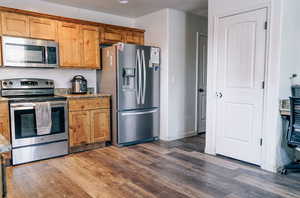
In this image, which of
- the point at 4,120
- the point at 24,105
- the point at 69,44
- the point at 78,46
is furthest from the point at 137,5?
the point at 4,120

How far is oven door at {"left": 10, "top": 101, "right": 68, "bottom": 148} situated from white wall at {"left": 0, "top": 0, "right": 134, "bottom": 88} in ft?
2.49

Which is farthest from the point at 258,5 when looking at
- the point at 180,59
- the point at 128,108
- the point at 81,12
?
the point at 81,12

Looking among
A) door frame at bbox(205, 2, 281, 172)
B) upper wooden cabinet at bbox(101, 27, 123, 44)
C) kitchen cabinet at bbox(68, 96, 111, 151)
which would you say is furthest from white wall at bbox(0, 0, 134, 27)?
door frame at bbox(205, 2, 281, 172)

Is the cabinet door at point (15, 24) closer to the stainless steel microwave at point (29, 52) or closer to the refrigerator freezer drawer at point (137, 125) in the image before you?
the stainless steel microwave at point (29, 52)

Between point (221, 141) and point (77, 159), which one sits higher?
point (221, 141)

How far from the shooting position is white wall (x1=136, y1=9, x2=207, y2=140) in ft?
14.1

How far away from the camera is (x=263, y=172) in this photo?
2.89 m

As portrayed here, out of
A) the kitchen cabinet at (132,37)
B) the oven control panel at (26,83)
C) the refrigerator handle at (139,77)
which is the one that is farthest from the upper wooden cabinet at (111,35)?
the oven control panel at (26,83)

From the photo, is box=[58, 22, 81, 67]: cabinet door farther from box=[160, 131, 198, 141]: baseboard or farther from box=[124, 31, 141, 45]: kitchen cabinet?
box=[160, 131, 198, 141]: baseboard

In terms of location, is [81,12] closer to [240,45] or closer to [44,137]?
[44,137]

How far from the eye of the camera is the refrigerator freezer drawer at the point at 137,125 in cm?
398

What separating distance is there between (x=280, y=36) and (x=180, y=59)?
6.58 ft

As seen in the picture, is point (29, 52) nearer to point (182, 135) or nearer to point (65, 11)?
point (65, 11)

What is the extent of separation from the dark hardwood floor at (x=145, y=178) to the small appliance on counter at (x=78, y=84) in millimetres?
1120
